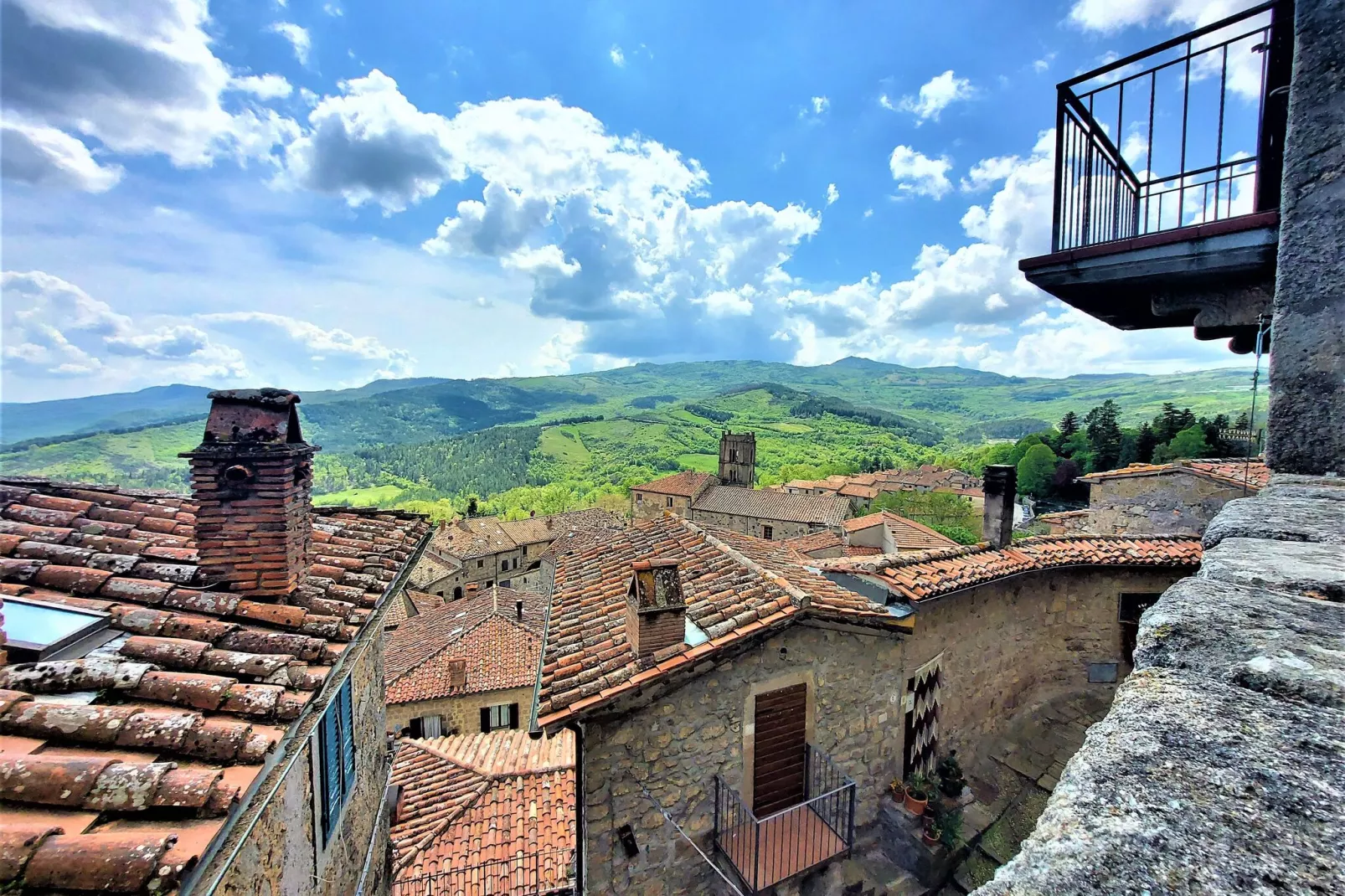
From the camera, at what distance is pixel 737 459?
6512cm

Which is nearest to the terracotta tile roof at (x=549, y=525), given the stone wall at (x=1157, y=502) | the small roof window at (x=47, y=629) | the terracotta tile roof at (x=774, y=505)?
the terracotta tile roof at (x=774, y=505)

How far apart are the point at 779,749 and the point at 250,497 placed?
6.50 m

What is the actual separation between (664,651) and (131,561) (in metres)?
4.87

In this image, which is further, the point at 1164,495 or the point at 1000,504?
the point at 1164,495

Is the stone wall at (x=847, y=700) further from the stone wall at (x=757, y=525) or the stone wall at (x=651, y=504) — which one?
the stone wall at (x=651, y=504)

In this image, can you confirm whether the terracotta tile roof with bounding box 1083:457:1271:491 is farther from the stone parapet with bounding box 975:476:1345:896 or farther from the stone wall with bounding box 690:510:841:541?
the stone wall with bounding box 690:510:841:541

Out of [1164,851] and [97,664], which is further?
[97,664]

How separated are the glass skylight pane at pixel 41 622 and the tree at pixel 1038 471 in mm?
41541

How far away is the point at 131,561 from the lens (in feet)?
15.3

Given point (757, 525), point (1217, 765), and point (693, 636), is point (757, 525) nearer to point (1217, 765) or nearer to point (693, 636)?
point (693, 636)

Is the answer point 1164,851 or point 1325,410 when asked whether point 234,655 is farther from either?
point 1325,410

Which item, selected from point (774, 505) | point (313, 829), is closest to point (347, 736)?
point (313, 829)

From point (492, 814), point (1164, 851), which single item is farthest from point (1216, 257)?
point (492, 814)

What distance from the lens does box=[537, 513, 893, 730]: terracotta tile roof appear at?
20.6 feet
